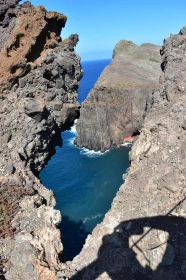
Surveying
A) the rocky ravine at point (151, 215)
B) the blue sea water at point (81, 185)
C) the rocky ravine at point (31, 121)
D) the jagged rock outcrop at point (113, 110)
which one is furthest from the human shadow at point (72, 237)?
the jagged rock outcrop at point (113, 110)

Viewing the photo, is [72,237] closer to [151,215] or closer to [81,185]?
[81,185]

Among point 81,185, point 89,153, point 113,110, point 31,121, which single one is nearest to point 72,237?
point 81,185

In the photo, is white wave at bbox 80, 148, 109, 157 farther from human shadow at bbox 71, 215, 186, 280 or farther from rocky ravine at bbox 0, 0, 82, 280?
human shadow at bbox 71, 215, 186, 280

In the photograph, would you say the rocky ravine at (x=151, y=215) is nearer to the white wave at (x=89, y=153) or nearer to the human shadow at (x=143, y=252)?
the human shadow at (x=143, y=252)

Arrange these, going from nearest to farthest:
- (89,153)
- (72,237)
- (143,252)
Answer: (143,252), (72,237), (89,153)

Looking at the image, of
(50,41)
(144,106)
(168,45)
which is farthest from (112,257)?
(144,106)

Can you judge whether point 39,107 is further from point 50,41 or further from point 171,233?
point 171,233

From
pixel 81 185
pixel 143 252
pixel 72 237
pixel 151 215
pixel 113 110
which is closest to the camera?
pixel 143 252

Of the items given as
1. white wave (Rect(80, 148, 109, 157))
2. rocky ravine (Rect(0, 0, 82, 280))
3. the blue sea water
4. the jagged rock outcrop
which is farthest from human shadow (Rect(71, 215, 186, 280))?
the jagged rock outcrop
